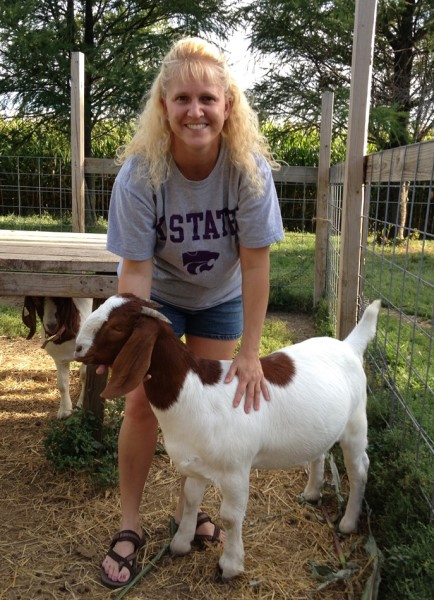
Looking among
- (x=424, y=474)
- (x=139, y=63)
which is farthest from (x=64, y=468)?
(x=139, y=63)

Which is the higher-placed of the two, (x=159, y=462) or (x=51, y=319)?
(x=51, y=319)

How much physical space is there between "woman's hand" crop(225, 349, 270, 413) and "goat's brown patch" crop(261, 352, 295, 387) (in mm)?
82

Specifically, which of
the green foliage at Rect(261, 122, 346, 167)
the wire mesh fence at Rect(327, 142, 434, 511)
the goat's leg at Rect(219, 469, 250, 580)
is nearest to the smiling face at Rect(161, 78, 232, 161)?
the wire mesh fence at Rect(327, 142, 434, 511)

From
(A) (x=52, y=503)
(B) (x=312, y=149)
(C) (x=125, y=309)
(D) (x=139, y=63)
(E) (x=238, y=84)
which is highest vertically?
(D) (x=139, y=63)

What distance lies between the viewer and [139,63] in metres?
12.4

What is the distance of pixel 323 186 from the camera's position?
7.06 m

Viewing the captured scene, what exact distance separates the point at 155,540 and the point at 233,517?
2.22 ft

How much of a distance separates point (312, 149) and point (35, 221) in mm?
8351

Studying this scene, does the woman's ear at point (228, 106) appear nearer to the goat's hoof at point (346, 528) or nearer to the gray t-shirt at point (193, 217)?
the gray t-shirt at point (193, 217)

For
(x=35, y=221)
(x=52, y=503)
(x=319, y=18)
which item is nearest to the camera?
(x=52, y=503)

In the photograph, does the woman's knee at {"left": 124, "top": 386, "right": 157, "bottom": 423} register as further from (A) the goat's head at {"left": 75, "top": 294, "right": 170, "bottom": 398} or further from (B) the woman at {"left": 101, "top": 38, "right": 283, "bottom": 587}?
(A) the goat's head at {"left": 75, "top": 294, "right": 170, "bottom": 398}

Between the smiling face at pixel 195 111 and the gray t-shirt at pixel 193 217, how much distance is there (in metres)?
0.19

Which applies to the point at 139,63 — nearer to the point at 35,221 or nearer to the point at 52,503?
the point at 35,221

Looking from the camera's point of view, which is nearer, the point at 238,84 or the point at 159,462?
the point at 238,84
